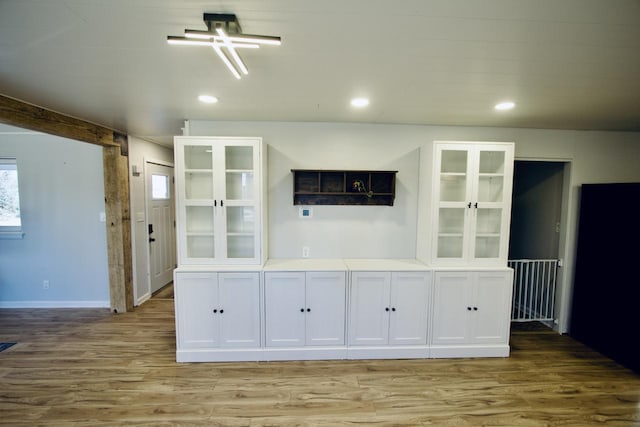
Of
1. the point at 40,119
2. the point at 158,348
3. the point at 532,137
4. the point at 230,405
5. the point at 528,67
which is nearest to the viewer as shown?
the point at 528,67

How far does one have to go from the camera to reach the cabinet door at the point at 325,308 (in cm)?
284

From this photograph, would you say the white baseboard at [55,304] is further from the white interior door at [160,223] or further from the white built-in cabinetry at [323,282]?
the white built-in cabinetry at [323,282]

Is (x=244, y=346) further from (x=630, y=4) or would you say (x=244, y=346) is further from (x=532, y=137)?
(x=532, y=137)

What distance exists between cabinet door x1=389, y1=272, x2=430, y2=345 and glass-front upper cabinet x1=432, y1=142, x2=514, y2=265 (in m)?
0.34

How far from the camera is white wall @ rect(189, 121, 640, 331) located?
3170 millimetres

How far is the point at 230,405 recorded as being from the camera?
224 cm

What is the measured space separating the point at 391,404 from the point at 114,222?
406 cm

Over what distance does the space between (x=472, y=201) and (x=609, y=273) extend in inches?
67.8

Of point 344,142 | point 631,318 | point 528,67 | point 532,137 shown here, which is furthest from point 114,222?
point 631,318

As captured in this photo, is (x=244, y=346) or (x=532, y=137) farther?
(x=532, y=137)

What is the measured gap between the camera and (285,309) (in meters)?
2.84

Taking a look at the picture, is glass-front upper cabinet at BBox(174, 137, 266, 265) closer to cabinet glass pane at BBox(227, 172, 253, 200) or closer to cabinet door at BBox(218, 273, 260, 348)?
cabinet glass pane at BBox(227, 172, 253, 200)

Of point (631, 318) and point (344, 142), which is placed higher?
point (344, 142)

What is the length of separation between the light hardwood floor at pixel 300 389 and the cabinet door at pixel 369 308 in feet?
0.84
